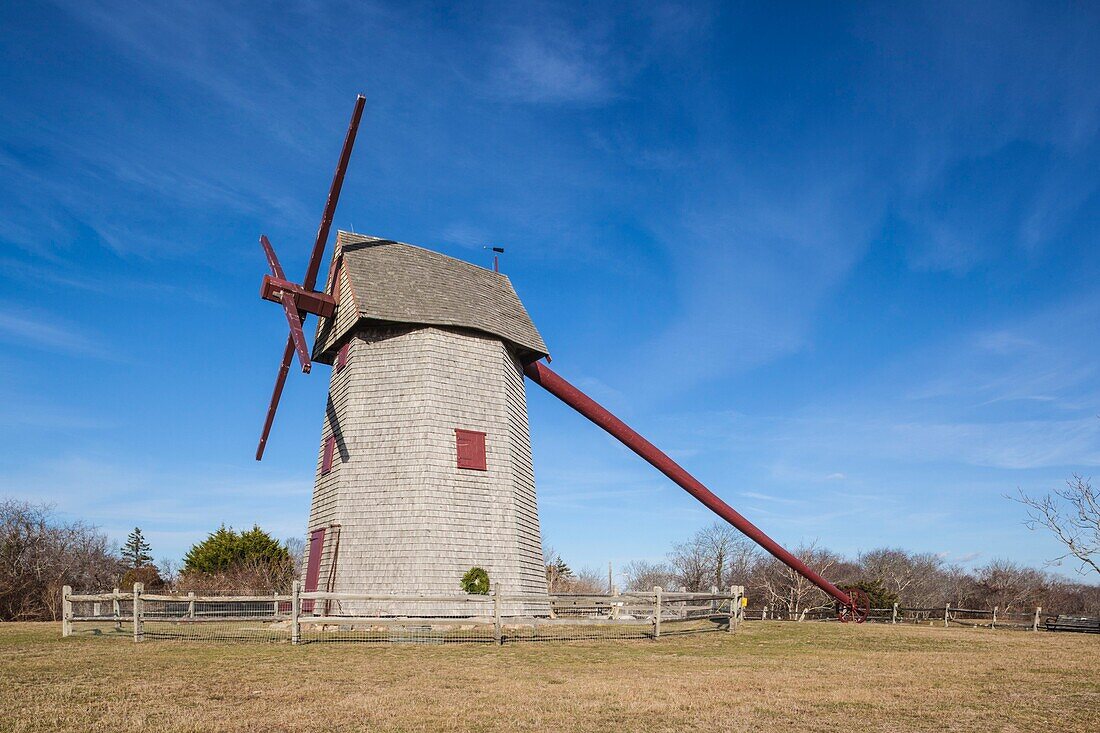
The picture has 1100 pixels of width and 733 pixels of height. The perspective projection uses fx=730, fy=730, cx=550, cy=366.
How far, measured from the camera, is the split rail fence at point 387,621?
15.6m

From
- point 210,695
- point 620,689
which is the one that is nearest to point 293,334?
point 210,695

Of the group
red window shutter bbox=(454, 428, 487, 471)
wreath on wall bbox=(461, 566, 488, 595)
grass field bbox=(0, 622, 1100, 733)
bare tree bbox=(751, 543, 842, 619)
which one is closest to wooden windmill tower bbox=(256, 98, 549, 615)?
red window shutter bbox=(454, 428, 487, 471)

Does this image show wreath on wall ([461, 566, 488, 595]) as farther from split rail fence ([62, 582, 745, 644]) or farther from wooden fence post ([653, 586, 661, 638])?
wooden fence post ([653, 586, 661, 638])

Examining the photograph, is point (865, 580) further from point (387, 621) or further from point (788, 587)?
point (387, 621)

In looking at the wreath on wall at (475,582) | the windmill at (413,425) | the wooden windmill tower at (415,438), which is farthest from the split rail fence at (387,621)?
the wooden windmill tower at (415,438)

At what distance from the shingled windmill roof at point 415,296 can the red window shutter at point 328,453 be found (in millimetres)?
3031

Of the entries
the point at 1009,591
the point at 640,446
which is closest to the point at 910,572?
the point at 1009,591

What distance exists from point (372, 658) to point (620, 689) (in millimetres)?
5040

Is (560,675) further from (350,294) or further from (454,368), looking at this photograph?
(350,294)

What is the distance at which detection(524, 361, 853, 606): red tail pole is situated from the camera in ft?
80.7

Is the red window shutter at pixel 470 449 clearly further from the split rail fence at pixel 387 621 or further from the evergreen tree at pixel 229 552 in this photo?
the evergreen tree at pixel 229 552

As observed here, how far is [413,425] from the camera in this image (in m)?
20.1

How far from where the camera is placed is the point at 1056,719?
843 centimetres

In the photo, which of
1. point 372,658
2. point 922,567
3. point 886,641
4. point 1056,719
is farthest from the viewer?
point 922,567
